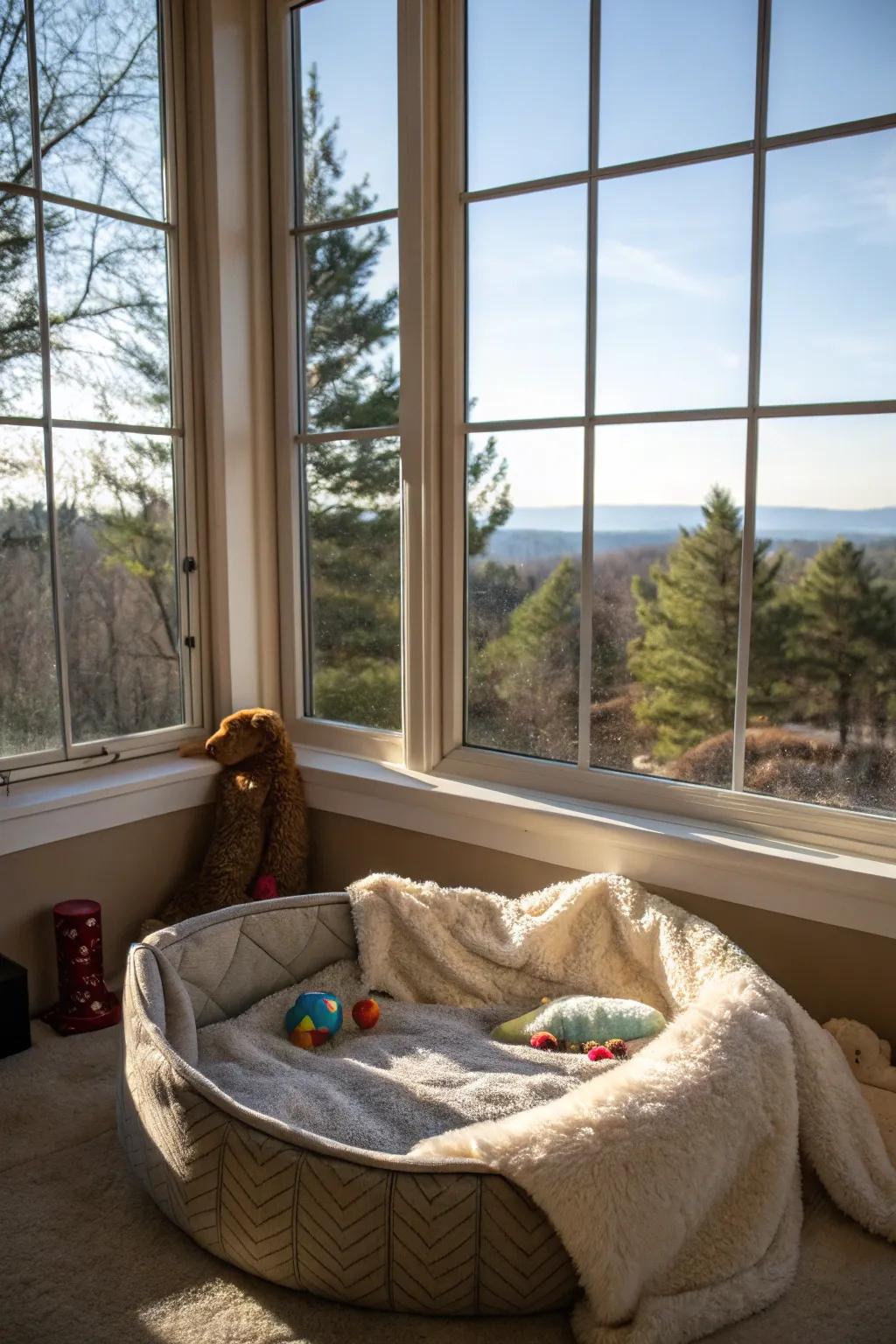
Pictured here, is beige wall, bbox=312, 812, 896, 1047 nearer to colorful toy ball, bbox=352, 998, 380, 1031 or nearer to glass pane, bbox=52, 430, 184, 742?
colorful toy ball, bbox=352, 998, 380, 1031

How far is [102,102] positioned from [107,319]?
0.49 m

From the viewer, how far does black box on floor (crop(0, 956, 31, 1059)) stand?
2.07 m

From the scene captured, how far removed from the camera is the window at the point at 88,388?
2227 mm

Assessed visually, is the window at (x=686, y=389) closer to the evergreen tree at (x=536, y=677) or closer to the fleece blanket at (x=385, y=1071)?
the evergreen tree at (x=536, y=677)

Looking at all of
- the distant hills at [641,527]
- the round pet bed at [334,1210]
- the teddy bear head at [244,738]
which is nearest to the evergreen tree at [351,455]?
the distant hills at [641,527]

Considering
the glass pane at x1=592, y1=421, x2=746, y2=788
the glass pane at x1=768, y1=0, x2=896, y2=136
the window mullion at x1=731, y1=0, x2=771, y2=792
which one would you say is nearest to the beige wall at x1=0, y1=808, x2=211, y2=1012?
the glass pane at x1=592, y1=421, x2=746, y2=788

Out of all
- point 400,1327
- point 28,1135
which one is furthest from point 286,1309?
point 28,1135

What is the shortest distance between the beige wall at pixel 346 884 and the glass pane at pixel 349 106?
1.54m

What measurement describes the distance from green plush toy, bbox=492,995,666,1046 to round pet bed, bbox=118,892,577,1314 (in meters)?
0.56

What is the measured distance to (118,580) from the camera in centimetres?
248

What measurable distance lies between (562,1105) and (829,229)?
154cm

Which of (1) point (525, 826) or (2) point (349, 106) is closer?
(1) point (525, 826)

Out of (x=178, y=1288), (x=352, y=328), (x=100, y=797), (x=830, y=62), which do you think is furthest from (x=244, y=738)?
(x=830, y=62)

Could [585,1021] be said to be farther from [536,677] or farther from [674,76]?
[674,76]
